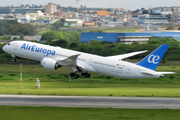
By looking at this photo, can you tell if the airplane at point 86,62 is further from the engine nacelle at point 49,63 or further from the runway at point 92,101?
the runway at point 92,101

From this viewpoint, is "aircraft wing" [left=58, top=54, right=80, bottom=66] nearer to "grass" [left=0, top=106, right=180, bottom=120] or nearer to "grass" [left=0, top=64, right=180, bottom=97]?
"grass" [left=0, top=64, right=180, bottom=97]

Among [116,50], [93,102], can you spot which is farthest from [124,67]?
[116,50]

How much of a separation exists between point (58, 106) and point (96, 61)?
25.2 metres

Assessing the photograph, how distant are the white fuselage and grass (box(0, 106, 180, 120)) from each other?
22.9 meters

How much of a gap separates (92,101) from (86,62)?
2250cm

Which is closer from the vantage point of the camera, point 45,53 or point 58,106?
point 58,106

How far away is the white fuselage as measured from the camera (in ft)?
197

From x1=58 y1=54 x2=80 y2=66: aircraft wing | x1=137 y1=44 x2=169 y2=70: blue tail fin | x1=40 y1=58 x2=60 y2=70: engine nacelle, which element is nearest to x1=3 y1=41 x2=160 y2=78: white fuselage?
x1=137 y1=44 x2=169 y2=70: blue tail fin

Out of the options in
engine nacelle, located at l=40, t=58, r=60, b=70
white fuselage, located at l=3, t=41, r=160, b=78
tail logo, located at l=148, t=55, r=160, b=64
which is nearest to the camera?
tail logo, located at l=148, t=55, r=160, b=64

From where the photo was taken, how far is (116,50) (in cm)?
11050

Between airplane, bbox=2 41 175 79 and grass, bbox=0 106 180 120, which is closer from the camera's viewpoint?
grass, bbox=0 106 180 120

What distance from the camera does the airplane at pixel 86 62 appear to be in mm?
58188

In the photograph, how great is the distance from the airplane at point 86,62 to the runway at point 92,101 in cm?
1427

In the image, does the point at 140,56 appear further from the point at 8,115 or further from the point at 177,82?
the point at 8,115
